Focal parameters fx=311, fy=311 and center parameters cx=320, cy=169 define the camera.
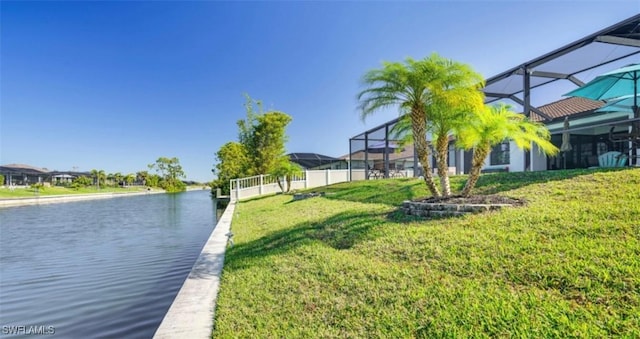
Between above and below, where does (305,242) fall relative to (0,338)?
above

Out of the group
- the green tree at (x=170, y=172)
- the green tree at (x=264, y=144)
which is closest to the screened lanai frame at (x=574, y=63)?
the green tree at (x=264, y=144)

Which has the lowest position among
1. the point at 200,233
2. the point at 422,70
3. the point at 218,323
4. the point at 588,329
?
the point at 200,233

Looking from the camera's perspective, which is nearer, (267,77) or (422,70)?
Answer: (422,70)

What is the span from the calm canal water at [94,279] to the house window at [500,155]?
13137 millimetres

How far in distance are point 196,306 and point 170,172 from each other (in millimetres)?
69905

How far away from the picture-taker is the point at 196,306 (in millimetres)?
3623

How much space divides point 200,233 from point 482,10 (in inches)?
480

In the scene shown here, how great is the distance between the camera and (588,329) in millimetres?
2266

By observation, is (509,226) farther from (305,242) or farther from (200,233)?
(200,233)

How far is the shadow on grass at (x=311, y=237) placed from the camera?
5.37m

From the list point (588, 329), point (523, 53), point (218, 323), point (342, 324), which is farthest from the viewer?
point (523, 53)

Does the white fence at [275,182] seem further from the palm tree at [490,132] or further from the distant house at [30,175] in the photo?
the distant house at [30,175]

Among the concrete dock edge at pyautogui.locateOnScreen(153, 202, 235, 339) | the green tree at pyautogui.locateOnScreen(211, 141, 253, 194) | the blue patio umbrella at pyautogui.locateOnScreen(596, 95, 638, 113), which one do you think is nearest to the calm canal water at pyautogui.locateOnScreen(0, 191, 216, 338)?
the concrete dock edge at pyautogui.locateOnScreen(153, 202, 235, 339)

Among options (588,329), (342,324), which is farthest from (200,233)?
(588,329)
